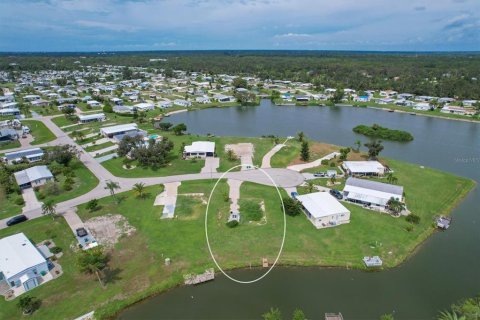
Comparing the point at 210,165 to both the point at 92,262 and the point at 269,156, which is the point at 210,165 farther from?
the point at 92,262

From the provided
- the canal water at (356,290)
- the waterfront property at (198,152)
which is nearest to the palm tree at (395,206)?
the canal water at (356,290)

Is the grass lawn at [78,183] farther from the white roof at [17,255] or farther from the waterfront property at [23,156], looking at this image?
the white roof at [17,255]

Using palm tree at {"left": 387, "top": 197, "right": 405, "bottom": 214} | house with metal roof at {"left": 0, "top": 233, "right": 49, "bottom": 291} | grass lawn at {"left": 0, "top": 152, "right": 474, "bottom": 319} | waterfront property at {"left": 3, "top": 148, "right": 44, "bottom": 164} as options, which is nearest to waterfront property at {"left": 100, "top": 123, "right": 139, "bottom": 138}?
waterfront property at {"left": 3, "top": 148, "right": 44, "bottom": 164}

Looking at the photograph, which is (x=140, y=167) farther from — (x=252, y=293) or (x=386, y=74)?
(x=386, y=74)

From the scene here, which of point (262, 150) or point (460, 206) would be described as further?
point (262, 150)

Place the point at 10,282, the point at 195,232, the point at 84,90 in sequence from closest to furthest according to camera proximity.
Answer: the point at 10,282
the point at 195,232
the point at 84,90

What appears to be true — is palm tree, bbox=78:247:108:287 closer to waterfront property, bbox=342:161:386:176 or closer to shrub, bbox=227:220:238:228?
shrub, bbox=227:220:238:228

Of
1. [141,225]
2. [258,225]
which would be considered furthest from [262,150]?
[141,225]
